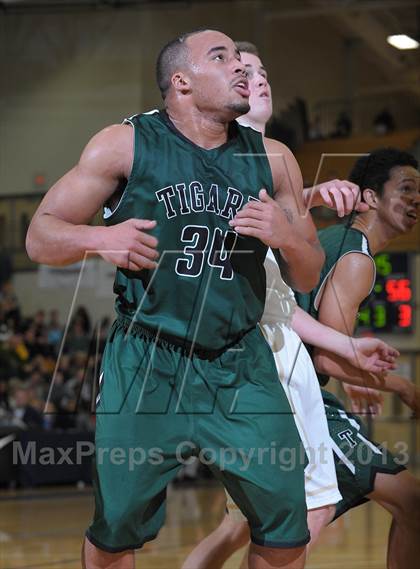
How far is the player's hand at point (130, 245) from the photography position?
2.91 m

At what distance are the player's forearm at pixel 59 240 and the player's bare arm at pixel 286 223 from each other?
0.44m

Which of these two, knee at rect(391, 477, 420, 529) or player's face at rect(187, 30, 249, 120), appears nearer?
player's face at rect(187, 30, 249, 120)

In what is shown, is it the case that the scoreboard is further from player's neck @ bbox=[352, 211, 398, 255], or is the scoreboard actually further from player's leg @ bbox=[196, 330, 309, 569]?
player's leg @ bbox=[196, 330, 309, 569]

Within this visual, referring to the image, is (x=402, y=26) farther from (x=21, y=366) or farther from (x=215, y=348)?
(x=215, y=348)

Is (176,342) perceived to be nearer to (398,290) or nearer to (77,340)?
(398,290)

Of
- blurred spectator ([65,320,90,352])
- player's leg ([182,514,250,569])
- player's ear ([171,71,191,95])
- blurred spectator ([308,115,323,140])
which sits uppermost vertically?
blurred spectator ([308,115,323,140])

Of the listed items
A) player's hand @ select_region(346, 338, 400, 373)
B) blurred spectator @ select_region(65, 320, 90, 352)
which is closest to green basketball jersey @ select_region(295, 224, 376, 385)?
player's hand @ select_region(346, 338, 400, 373)

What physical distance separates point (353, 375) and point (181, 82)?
4.64ft

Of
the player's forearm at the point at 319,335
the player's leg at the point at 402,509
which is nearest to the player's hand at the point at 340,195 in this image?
the player's forearm at the point at 319,335

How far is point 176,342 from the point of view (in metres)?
3.17

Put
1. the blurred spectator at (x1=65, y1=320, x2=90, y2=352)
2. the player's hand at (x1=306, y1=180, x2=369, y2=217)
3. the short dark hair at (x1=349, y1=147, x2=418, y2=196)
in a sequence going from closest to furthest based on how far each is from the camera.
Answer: the player's hand at (x1=306, y1=180, x2=369, y2=217), the short dark hair at (x1=349, y1=147, x2=418, y2=196), the blurred spectator at (x1=65, y1=320, x2=90, y2=352)

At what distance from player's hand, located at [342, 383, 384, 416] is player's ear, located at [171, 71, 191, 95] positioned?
1.56m

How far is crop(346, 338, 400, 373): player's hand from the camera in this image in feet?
12.7

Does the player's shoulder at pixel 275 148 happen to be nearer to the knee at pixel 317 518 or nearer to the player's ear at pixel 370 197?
the player's ear at pixel 370 197
